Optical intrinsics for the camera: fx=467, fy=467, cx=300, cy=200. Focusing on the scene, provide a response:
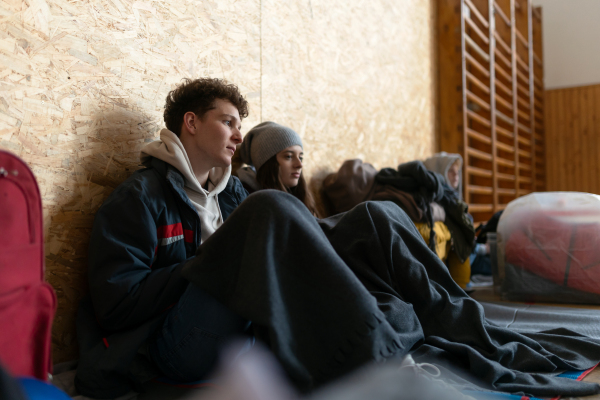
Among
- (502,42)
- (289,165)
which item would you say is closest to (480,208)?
(502,42)

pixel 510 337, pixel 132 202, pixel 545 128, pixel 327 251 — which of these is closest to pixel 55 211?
pixel 132 202

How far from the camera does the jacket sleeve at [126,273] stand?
101 cm

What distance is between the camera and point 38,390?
607mm

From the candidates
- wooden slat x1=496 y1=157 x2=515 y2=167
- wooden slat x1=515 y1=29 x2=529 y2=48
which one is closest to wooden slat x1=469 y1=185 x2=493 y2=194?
wooden slat x1=496 y1=157 x2=515 y2=167

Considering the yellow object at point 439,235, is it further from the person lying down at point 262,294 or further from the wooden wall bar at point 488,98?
the wooden wall bar at point 488,98

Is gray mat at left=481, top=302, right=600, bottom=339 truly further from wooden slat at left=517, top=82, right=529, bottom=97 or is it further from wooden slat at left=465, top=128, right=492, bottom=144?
wooden slat at left=517, top=82, right=529, bottom=97

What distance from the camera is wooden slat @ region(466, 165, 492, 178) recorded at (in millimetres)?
3379

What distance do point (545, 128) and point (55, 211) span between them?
555 cm

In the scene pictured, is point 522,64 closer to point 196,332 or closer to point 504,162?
point 504,162

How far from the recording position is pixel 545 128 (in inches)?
213

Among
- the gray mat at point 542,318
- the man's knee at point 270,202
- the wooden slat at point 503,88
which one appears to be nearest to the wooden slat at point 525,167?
the wooden slat at point 503,88

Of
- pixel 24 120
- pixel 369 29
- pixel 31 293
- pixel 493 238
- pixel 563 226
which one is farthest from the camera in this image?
pixel 369 29

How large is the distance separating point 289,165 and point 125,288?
2.98 ft

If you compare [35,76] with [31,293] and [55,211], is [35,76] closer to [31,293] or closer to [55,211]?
[55,211]
